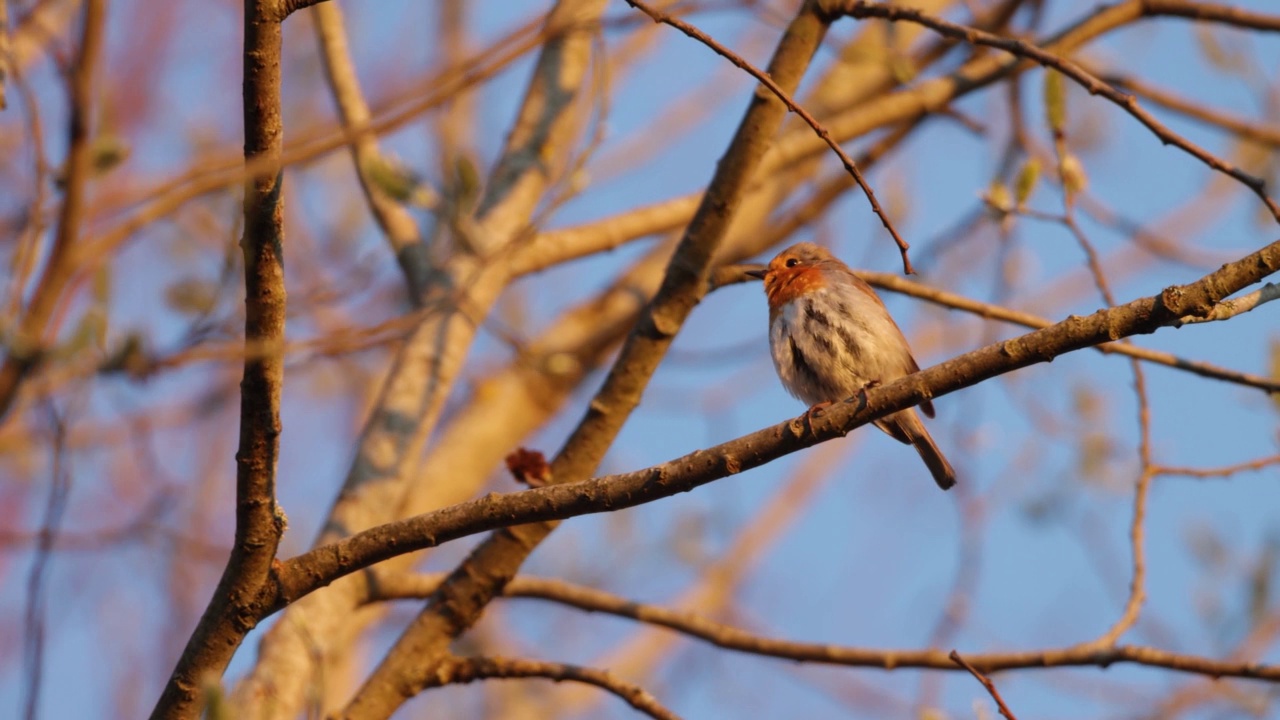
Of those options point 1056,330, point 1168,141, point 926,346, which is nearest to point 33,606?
point 1056,330

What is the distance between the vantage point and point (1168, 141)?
366 cm

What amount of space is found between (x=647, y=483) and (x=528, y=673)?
4.65 feet

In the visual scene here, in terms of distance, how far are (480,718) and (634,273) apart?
696 centimetres

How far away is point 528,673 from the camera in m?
3.98

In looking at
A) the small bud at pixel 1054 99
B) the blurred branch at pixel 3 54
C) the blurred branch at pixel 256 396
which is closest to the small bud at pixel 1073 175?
the small bud at pixel 1054 99

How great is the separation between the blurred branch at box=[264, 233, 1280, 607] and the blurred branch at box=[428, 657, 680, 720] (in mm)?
1191

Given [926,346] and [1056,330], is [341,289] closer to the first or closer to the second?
[1056,330]

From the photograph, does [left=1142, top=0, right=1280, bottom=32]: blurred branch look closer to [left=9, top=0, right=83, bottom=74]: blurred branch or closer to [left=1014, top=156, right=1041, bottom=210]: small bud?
[left=1014, top=156, right=1041, bottom=210]: small bud

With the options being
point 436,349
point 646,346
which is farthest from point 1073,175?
point 436,349

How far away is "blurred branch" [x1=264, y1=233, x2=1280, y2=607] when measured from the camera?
2787mm

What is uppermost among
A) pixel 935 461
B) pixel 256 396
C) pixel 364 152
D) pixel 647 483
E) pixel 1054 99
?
pixel 364 152

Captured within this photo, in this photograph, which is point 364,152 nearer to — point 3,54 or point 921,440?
point 3,54

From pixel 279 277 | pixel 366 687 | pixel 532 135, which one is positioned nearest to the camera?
pixel 279 277

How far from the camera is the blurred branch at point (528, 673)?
394 cm
